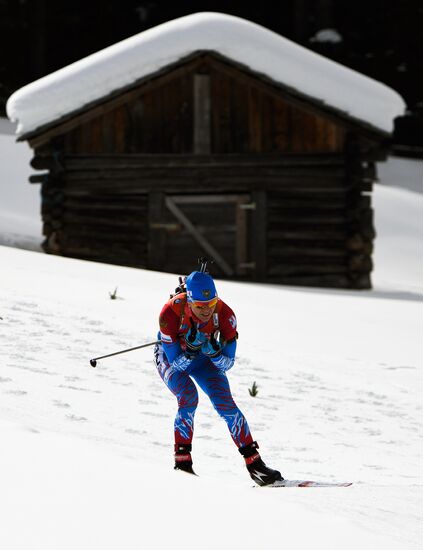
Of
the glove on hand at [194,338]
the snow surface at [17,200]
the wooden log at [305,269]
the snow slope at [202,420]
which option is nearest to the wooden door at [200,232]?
the wooden log at [305,269]

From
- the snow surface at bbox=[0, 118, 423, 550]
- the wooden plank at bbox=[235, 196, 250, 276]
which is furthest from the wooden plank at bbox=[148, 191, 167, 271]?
the snow surface at bbox=[0, 118, 423, 550]

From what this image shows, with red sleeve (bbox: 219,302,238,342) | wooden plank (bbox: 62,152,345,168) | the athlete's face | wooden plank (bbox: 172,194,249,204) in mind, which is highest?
wooden plank (bbox: 62,152,345,168)

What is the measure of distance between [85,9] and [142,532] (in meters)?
33.0

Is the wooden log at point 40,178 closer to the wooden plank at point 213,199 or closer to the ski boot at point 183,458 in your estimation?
the wooden plank at point 213,199

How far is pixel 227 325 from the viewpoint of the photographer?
7285mm

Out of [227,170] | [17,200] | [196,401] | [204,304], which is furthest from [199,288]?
[17,200]

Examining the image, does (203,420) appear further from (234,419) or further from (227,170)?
(227,170)

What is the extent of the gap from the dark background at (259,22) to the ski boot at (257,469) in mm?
28189

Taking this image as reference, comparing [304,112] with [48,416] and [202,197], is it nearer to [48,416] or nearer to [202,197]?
[202,197]

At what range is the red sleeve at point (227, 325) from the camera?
727cm

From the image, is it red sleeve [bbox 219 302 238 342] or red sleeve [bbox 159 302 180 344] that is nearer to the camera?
red sleeve [bbox 159 302 180 344]

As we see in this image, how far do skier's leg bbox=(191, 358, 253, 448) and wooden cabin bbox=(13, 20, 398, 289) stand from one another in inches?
468

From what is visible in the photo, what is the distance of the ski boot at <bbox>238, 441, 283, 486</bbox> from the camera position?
704 centimetres

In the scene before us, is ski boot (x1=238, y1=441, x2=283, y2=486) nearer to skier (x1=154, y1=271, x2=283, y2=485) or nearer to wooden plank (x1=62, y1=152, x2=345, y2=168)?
skier (x1=154, y1=271, x2=283, y2=485)
